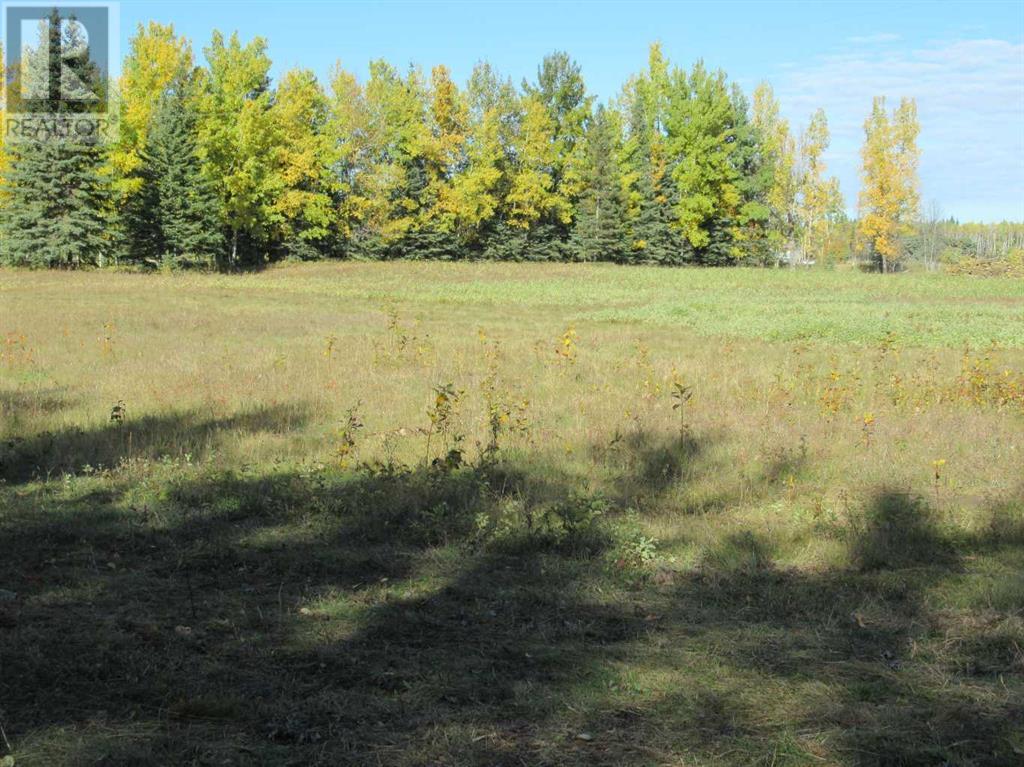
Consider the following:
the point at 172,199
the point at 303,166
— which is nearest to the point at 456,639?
the point at 172,199

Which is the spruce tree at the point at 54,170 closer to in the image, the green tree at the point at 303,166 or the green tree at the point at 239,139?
the green tree at the point at 239,139

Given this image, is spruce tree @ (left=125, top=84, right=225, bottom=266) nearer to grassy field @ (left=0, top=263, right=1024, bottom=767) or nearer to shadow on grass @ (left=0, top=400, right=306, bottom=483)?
grassy field @ (left=0, top=263, right=1024, bottom=767)

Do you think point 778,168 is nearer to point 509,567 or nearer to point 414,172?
point 414,172

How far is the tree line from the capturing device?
4472cm

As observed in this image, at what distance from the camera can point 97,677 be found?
417cm

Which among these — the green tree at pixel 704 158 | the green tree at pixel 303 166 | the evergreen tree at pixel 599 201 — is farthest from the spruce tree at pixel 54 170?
the green tree at pixel 704 158

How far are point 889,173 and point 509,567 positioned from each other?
60.4 metres

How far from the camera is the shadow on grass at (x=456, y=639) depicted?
143 inches

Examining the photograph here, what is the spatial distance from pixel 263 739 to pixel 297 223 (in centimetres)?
5300

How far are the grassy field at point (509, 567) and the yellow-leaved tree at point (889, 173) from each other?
1927 inches

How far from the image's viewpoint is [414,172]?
182 feet

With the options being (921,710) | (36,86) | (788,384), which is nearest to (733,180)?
(36,86)

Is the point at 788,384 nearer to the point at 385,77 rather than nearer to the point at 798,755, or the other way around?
the point at 798,755

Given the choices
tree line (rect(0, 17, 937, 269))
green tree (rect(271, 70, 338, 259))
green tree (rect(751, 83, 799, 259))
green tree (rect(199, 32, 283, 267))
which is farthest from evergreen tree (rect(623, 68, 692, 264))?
green tree (rect(199, 32, 283, 267))
